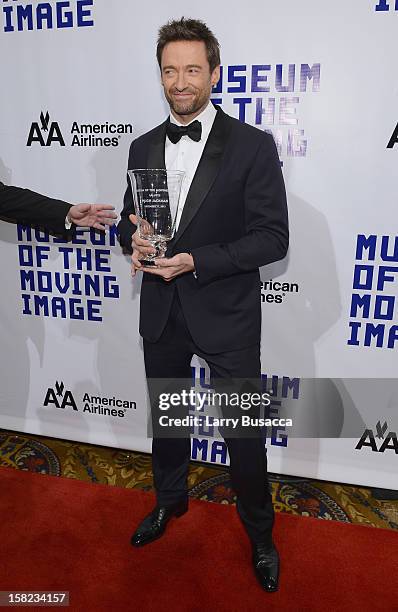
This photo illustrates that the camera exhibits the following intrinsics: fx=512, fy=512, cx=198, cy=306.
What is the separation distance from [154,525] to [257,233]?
1.42 m

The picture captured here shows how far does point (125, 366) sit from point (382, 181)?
5.51 feet

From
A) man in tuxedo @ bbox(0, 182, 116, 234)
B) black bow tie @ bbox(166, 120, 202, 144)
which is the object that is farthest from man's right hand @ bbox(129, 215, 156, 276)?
man in tuxedo @ bbox(0, 182, 116, 234)

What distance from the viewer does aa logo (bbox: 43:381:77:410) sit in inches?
123

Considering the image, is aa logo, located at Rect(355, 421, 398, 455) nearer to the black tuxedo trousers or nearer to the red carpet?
the red carpet

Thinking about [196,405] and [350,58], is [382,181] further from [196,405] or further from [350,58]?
A: [196,405]

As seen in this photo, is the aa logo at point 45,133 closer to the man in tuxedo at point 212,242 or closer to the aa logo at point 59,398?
the man in tuxedo at point 212,242

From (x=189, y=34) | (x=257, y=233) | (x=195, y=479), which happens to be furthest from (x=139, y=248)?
(x=195, y=479)

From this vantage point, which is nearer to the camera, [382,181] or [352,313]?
[382,181]

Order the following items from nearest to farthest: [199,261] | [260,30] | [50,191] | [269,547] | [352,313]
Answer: [199,261], [269,547], [260,30], [352,313], [50,191]

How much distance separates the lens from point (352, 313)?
2537 mm

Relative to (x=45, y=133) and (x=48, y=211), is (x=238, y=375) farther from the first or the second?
(x=45, y=133)

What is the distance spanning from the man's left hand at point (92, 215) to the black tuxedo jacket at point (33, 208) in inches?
2.1

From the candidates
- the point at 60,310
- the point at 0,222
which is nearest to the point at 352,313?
the point at 60,310

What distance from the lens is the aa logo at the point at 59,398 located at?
3123 millimetres
